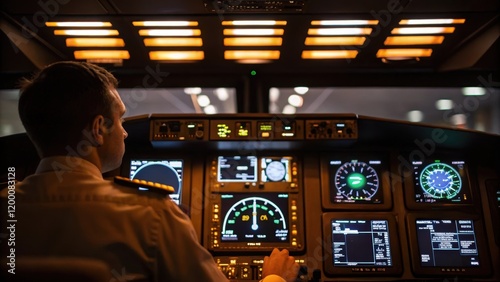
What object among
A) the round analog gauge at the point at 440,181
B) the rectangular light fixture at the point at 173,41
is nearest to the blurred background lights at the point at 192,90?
the rectangular light fixture at the point at 173,41

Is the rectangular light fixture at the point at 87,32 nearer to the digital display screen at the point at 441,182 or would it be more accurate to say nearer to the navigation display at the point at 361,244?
the navigation display at the point at 361,244

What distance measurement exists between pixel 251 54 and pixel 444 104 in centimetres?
173

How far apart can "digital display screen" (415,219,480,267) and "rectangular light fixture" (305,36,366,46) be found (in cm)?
105

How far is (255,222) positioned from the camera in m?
2.47

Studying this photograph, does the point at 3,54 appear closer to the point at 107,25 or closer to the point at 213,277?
the point at 107,25

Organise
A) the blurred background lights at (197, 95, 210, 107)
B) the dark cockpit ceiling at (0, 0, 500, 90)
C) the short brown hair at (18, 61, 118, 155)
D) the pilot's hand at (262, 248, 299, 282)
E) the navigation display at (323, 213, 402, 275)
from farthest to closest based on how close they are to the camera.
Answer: the blurred background lights at (197, 95, 210, 107)
the navigation display at (323, 213, 402, 275)
the dark cockpit ceiling at (0, 0, 500, 90)
the pilot's hand at (262, 248, 299, 282)
the short brown hair at (18, 61, 118, 155)

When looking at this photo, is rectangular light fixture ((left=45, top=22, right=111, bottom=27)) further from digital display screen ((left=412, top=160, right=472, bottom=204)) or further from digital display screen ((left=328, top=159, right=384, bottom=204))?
digital display screen ((left=412, top=160, right=472, bottom=204))

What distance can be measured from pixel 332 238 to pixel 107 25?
159 cm

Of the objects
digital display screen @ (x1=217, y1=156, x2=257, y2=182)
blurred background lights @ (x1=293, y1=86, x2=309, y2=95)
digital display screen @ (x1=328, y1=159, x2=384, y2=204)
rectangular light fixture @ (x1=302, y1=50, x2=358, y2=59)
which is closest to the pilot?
digital display screen @ (x1=217, y1=156, x2=257, y2=182)

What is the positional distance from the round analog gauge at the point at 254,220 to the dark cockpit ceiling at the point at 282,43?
0.72 m

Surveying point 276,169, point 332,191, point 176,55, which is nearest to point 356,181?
point 332,191

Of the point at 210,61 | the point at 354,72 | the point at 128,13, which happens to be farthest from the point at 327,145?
the point at 128,13

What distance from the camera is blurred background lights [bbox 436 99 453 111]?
10.8 feet

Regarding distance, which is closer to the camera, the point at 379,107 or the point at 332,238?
the point at 332,238
